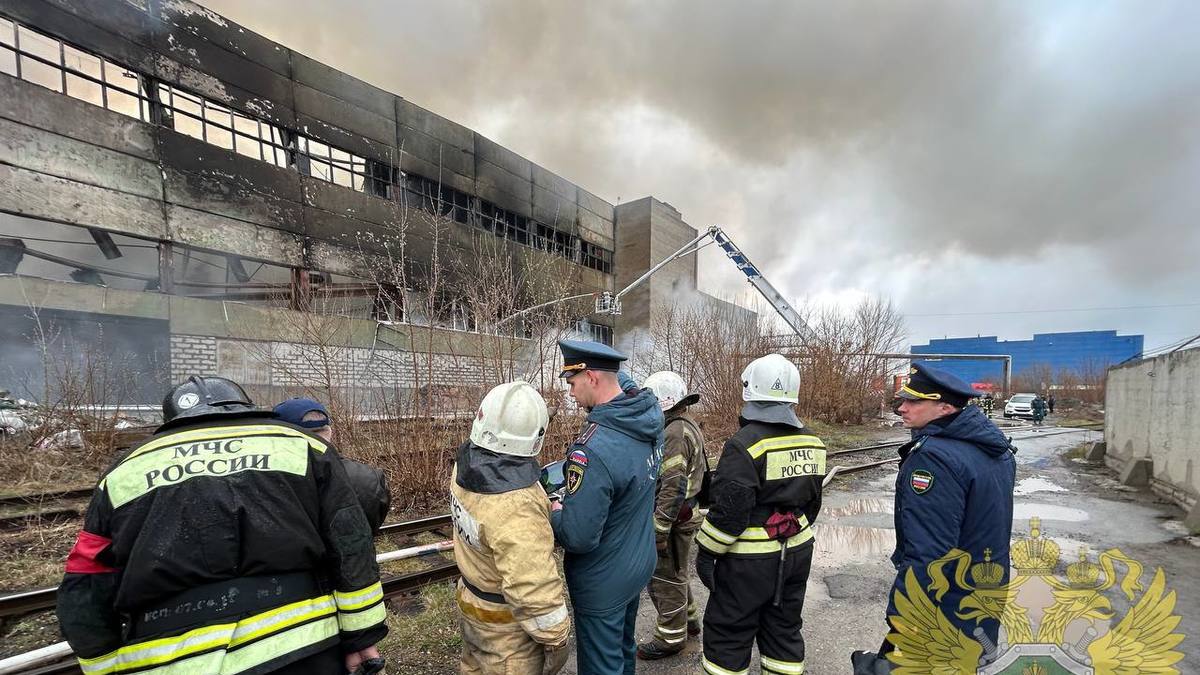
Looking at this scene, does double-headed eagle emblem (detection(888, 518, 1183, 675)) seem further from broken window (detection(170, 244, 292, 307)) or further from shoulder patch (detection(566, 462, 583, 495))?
broken window (detection(170, 244, 292, 307))

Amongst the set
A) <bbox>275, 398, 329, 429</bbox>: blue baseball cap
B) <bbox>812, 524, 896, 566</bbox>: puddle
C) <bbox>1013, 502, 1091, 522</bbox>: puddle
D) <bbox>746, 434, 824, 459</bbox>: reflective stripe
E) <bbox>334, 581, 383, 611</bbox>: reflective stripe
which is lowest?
<bbox>1013, 502, 1091, 522</bbox>: puddle

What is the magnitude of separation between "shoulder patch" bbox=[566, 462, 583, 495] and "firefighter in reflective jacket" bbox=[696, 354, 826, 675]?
799mm

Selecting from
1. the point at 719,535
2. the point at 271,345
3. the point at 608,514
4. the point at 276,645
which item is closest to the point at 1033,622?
the point at 719,535

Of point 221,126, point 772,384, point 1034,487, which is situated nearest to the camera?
point 772,384

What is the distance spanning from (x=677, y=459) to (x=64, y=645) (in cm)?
375

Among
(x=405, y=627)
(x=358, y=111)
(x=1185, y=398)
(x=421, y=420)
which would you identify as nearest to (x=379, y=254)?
(x=358, y=111)

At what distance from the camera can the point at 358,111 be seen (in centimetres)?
1634

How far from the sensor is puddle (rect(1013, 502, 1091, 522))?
6824 millimetres

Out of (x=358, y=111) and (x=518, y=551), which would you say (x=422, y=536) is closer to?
(x=518, y=551)

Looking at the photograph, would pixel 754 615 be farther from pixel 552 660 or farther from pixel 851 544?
pixel 851 544

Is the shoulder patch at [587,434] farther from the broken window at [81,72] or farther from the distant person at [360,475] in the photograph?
the broken window at [81,72]

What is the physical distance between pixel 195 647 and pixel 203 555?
0.87 feet

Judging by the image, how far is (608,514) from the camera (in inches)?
83.7

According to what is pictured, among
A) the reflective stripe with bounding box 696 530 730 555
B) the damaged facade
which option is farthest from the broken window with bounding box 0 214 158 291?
the reflective stripe with bounding box 696 530 730 555
